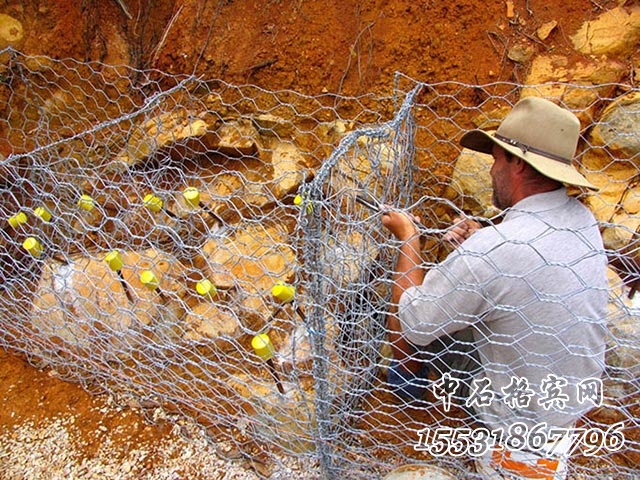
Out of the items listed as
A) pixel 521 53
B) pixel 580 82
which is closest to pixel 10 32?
pixel 521 53

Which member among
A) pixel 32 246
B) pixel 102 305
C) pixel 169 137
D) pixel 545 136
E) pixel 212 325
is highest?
pixel 545 136

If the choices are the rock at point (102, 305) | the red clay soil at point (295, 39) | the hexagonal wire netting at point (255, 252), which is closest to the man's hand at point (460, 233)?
the hexagonal wire netting at point (255, 252)

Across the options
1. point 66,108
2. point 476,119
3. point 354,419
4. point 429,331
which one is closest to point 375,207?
point 429,331

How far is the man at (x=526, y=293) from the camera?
1.28 meters

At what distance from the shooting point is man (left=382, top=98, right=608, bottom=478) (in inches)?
50.2

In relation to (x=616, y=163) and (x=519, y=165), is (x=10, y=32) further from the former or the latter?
(x=616, y=163)

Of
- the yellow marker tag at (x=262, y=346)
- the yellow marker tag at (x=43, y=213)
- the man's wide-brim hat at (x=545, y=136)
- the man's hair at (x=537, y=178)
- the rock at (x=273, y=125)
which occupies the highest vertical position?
the man's wide-brim hat at (x=545, y=136)

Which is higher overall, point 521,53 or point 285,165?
point 521,53

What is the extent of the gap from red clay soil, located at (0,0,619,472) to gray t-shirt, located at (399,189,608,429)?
4.45 ft

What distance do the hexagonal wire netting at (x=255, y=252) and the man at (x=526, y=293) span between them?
15 centimetres

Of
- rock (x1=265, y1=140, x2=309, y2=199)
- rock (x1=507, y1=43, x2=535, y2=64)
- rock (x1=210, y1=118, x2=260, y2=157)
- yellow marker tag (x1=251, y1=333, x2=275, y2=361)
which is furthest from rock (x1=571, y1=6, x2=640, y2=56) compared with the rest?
yellow marker tag (x1=251, y1=333, x2=275, y2=361)

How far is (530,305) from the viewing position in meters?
1.30

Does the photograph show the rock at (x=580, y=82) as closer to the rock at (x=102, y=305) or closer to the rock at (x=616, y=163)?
the rock at (x=616, y=163)

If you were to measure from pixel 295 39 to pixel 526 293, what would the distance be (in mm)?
1933
